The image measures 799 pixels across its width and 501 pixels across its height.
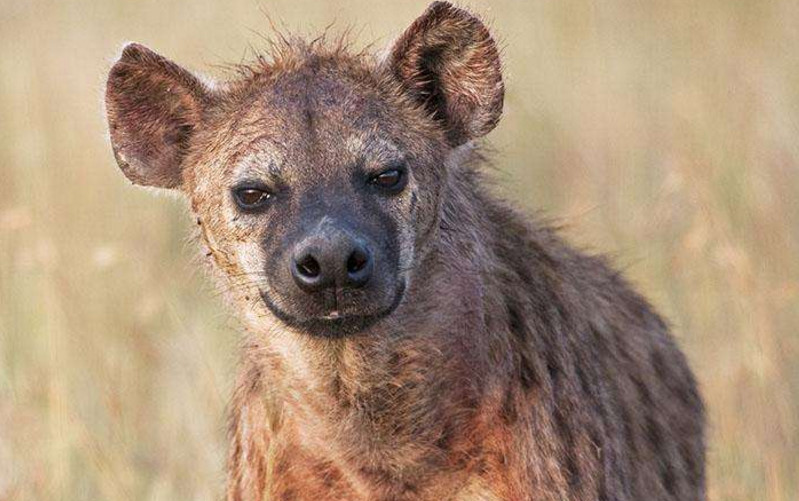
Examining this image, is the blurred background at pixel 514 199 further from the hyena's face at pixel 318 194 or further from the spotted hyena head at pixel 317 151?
the hyena's face at pixel 318 194

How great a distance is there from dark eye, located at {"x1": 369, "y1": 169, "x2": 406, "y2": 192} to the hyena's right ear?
0.71 metres

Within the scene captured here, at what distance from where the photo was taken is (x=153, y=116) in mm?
5703

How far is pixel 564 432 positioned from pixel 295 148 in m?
1.11

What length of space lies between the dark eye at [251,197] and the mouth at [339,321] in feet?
1.06

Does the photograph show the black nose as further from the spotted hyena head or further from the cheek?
the cheek

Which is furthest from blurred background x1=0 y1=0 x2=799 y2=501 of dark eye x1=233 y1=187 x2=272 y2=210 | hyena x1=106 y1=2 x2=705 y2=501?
dark eye x1=233 y1=187 x2=272 y2=210

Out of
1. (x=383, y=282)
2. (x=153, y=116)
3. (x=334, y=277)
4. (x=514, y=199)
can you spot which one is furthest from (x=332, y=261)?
(x=514, y=199)

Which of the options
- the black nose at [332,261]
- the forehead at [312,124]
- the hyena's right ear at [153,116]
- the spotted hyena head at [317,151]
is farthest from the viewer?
the hyena's right ear at [153,116]

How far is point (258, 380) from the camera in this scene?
566cm

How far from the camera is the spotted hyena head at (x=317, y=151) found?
5094 millimetres

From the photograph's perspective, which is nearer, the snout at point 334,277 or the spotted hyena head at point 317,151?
the snout at point 334,277

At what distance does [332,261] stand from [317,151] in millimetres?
435

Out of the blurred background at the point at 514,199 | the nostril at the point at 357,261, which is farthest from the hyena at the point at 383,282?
the blurred background at the point at 514,199

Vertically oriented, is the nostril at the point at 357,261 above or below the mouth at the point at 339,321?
above
